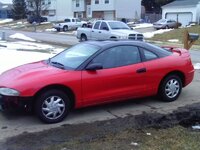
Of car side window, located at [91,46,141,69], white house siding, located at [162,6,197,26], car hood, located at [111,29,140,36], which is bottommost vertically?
car side window, located at [91,46,141,69]

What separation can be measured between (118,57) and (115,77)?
44cm

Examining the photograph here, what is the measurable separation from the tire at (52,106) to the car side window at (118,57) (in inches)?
37.5

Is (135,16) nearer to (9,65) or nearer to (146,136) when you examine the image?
(9,65)

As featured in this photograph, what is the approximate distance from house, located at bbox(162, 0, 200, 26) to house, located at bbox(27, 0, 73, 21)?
2777cm

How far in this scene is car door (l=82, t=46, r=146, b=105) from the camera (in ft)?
21.1

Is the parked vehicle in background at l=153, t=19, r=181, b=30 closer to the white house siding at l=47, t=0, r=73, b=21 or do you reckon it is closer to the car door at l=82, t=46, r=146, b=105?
the white house siding at l=47, t=0, r=73, b=21

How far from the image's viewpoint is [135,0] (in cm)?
6800

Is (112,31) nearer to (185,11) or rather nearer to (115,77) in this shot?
(115,77)

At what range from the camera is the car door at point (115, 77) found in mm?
6422

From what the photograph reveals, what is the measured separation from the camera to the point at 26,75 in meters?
6.27

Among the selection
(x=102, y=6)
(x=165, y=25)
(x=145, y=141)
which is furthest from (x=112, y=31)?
(x=102, y=6)

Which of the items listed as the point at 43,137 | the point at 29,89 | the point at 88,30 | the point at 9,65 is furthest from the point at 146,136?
the point at 88,30

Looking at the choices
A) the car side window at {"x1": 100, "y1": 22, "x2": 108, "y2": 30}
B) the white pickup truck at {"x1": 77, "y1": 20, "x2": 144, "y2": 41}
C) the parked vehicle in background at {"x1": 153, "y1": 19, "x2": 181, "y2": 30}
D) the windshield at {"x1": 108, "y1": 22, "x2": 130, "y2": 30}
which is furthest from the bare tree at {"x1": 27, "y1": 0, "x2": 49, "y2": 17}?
the windshield at {"x1": 108, "y1": 22, "x2": 130, "y2": 30}

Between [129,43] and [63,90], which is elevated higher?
[129,43]
